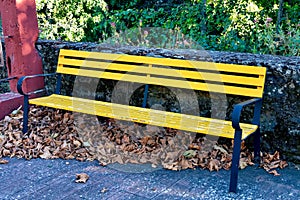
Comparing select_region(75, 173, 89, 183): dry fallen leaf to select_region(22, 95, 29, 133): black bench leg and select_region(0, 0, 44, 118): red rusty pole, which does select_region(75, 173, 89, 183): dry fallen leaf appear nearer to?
select_region(22, 95, 29, 133): black bench leg

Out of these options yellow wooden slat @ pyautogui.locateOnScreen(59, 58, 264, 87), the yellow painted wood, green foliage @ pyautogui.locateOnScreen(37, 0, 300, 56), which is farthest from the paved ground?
green foliage @ pyautogui.locateOnScreen(37, 0, 300, 56)

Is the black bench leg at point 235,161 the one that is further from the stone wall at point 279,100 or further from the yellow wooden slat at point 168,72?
the stone wall at point 279,100

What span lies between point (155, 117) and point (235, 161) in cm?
96

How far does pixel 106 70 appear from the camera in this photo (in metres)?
4.42

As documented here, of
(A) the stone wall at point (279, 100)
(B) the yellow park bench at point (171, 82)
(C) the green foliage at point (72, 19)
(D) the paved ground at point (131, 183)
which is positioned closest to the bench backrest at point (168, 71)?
(B) the yellow park bench at point (171, 82)

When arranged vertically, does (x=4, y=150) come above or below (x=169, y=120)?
below

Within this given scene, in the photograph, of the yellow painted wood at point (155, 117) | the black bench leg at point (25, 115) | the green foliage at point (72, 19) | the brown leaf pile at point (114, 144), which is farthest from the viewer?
the green foliage at point (72, 19)

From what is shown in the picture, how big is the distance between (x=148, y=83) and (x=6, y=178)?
1.73 meters

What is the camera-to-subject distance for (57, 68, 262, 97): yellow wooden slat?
3.55 metres

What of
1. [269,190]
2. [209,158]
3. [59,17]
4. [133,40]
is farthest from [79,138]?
[59,17]

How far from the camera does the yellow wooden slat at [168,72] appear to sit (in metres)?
3.54

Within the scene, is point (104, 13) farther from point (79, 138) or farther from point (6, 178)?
point (6, 178)

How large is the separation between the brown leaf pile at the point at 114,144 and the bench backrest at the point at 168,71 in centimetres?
58

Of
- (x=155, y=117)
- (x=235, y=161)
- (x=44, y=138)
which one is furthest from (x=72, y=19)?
(x=235, y=161)
